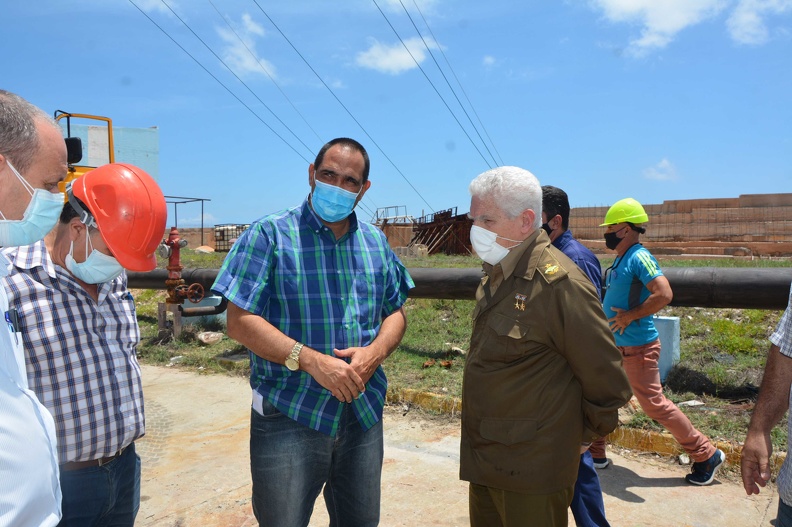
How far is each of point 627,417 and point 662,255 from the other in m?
11.9

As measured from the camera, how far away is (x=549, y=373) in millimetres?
2297

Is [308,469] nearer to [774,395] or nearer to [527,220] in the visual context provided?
[527,220]

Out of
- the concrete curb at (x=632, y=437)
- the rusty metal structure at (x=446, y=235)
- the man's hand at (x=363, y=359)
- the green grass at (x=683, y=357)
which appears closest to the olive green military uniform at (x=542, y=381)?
the man's hand at (x=363, y=359)

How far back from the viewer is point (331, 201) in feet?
8.34

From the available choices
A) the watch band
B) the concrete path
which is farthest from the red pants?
the watch band

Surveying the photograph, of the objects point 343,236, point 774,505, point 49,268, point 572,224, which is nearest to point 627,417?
point 774,505

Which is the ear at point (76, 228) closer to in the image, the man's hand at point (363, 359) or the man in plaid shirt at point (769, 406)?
the man's hand at point (363, 359)

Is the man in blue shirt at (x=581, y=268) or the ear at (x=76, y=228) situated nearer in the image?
the ear at (x=76, y=228)

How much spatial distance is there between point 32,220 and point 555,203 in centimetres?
273

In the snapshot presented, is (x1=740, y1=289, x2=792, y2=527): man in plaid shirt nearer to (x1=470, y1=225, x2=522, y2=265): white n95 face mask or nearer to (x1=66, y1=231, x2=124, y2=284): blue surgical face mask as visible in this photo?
(x1=470, y1=225, x2=522, y2=265): white n95 face mask

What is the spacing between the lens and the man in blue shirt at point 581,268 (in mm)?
3064

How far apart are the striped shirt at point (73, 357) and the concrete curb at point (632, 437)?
3.59m

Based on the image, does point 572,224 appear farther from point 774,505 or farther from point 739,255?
point 774,505

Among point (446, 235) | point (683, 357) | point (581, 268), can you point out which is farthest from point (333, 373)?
point (446, 235)
